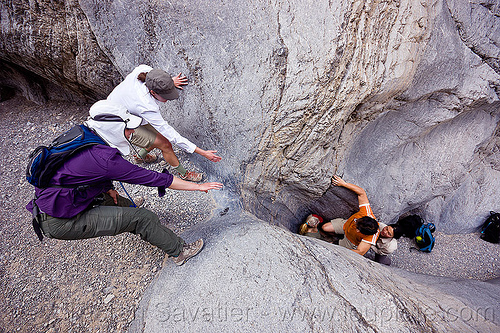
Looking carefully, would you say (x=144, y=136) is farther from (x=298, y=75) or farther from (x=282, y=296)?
(x=282, y=296)

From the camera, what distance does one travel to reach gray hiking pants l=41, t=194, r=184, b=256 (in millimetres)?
2301

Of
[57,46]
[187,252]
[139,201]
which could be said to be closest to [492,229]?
[187,252]

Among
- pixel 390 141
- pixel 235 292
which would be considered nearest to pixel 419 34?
pixel 390 141

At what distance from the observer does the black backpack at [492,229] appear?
6070mm

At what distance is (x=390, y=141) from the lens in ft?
15.0

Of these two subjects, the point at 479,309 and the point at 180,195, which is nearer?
the point at 479,309

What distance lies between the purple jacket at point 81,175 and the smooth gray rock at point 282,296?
3.66 ft

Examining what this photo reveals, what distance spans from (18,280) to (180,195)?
1.91m

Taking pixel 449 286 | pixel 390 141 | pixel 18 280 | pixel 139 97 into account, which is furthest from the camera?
pixel 390 141

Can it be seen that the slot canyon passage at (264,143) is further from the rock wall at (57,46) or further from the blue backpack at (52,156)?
the blue backpack at (52,156)

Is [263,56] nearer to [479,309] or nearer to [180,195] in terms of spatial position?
[180,195]

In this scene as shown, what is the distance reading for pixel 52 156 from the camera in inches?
80.3

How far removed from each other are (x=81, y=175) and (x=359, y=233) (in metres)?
4.04

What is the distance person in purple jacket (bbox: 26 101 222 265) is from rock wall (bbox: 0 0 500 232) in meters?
→ 1.42
